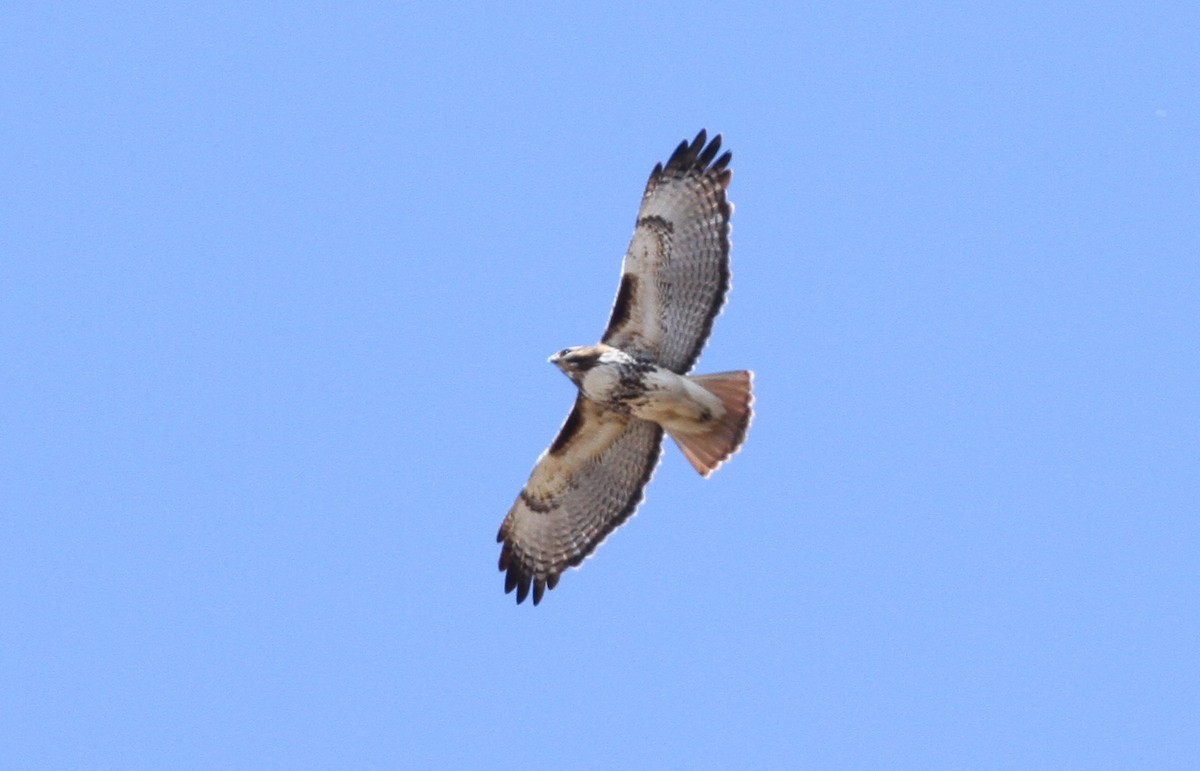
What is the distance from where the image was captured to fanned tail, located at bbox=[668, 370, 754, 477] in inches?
549

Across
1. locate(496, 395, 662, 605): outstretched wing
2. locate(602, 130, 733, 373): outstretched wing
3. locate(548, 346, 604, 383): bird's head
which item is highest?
locate(602, 130, 733, 373): outstretched wing

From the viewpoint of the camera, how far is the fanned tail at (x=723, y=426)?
1395 cm

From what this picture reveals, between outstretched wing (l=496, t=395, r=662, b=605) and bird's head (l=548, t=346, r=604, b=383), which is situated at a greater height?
bird's head (l=548, t=346, r=604, b=383)

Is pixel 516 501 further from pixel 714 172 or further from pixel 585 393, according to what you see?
pixel 714 172

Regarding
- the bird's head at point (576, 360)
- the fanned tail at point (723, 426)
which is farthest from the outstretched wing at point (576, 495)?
the fanned tail at point (723, 426)

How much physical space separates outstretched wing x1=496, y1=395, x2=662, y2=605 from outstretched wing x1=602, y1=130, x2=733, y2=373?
0.62m

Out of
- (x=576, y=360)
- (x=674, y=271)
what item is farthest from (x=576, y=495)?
(x=674, y=271)

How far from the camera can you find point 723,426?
14094 millimetres

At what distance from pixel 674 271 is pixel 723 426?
44.2 inches

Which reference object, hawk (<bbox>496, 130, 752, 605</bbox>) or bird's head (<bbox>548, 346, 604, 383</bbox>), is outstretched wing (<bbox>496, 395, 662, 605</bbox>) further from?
bird's head (<bbox>548, 346, 604, 383</bbox>)

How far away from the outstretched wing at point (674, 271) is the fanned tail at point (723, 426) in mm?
321

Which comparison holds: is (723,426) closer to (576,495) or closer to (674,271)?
(674,271)

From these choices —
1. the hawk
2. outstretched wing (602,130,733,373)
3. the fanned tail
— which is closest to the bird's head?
the hawk

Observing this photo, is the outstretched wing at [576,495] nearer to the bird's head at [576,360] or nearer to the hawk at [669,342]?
the hawk at [669,342]
